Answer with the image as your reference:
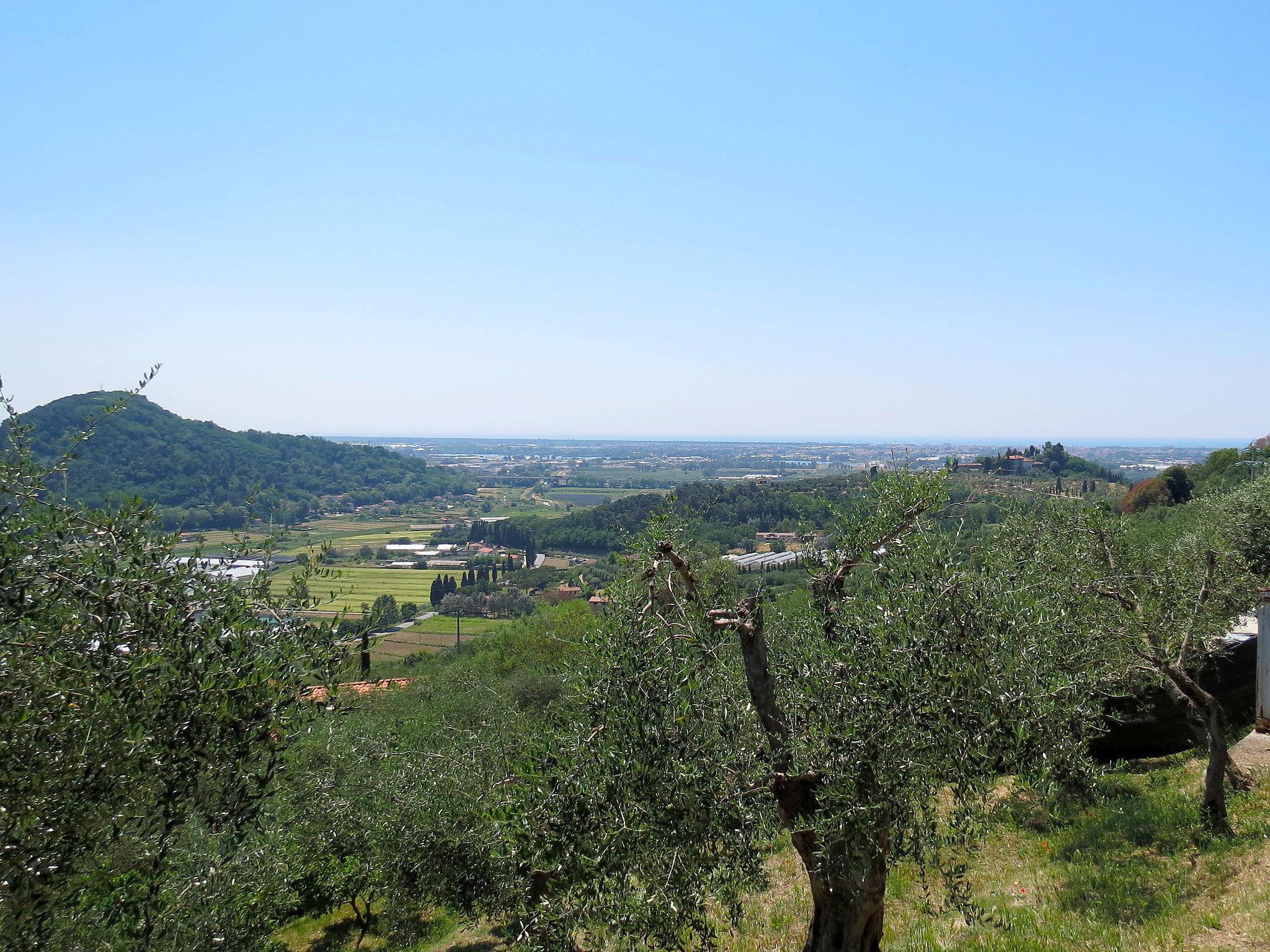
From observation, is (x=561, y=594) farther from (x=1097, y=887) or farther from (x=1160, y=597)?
(x=1097, y=887)

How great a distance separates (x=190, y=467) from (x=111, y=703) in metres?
101

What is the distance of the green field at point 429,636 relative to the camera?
6919 centimetres

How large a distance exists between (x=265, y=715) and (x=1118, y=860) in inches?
576

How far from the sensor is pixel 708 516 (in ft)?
205

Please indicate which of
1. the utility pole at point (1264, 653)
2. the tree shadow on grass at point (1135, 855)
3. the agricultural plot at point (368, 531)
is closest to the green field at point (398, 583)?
the agricultural plot at point (368, 531)

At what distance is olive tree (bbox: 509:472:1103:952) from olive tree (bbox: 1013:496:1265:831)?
12.9ft

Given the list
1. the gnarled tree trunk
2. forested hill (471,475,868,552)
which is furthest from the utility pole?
the gnarled tree trunk

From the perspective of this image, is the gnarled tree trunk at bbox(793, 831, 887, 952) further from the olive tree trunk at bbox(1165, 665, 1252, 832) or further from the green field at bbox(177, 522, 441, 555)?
the green field at bbox(177, 522, 441, 555)

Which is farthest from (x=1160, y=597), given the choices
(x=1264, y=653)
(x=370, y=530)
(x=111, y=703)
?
A: (x=370, y=530)

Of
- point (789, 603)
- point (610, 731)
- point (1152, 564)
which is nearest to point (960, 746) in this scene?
point (610, 731)

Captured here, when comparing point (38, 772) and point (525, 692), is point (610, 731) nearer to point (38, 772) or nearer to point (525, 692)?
point (38, 772)

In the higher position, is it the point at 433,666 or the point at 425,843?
the point at 425,843

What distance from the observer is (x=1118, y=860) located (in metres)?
12.6

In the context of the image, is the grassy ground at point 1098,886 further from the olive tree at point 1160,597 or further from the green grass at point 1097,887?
the olive tree at point 1160,597
